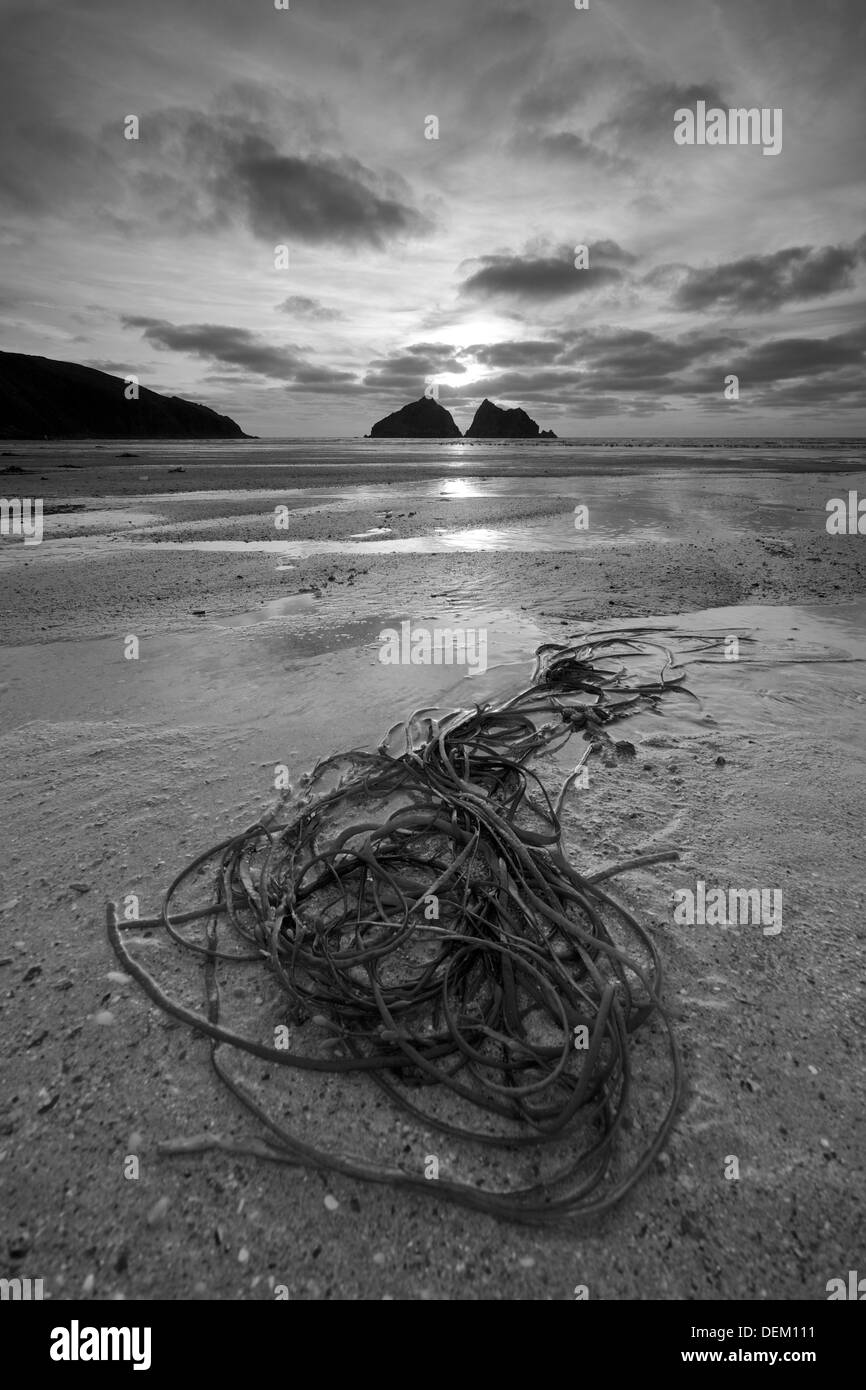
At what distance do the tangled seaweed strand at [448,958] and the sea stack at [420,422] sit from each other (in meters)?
137

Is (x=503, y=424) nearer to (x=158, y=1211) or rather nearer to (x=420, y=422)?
(x=420, y=422)

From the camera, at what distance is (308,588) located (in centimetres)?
696

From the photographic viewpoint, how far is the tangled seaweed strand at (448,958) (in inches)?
63.4

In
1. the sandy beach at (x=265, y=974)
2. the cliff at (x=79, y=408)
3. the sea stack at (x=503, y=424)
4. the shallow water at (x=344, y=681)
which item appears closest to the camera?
the sandy beach at (x=265, y=974)

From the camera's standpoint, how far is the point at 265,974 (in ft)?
6.92

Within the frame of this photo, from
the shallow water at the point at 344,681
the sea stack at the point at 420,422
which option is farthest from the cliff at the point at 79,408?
the shallow water at the point at 344,681

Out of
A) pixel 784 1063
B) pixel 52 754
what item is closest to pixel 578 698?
pixel 784 1063

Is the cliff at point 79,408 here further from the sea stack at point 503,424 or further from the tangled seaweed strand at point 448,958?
the tangled seaweed strand at point 448,958

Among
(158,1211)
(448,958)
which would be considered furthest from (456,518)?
(158,1211)

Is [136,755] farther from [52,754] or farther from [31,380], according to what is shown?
[31,380]

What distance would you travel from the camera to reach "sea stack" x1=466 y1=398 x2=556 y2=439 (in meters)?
125

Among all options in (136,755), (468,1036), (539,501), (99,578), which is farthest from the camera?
(539,501)

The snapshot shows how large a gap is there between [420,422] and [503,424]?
60.2ft

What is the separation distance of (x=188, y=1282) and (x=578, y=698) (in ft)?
11.4
